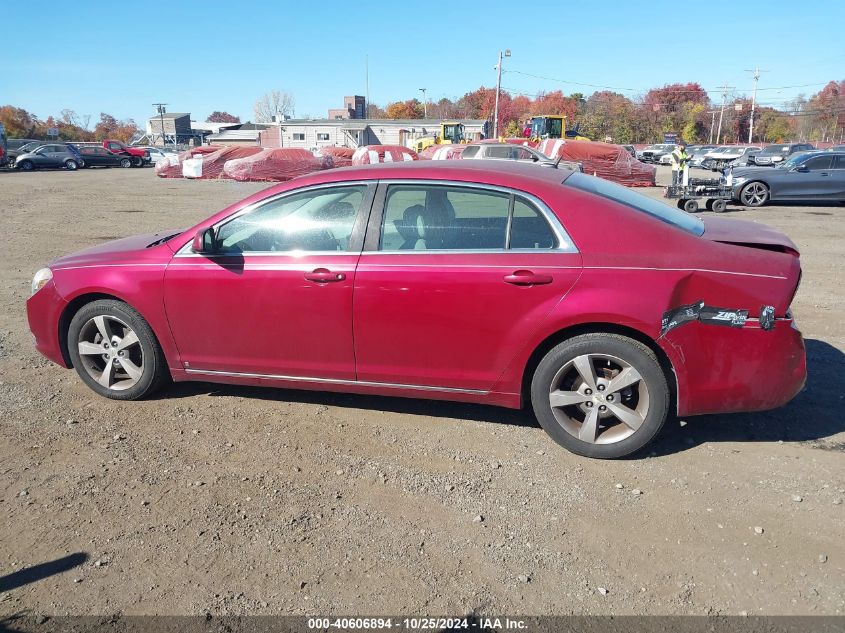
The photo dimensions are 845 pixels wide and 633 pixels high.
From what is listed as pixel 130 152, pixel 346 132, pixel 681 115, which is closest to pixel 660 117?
pixel 681 115

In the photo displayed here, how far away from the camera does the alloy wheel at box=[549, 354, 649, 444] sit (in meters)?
3.63

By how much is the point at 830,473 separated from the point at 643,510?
121 cm

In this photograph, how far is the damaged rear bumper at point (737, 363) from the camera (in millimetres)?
3516

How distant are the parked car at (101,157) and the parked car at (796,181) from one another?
39.4 m

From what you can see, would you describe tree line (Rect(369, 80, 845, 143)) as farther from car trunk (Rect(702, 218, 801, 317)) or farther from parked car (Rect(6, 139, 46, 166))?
car trunk (Rect(702, 218, 801, 317))

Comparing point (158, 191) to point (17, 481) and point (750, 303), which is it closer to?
point (17, 481)

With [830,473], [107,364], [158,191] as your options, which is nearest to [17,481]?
[107,364]

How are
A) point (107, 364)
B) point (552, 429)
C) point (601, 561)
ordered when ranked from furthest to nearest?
point (107, 364) → point (552, 429) → point (601, 561)

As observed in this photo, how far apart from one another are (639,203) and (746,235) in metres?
0.68

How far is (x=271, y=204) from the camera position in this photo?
165 inches

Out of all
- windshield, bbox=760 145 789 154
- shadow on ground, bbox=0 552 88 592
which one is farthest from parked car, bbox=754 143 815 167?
shadow on ground, bbox=0 552 88 592

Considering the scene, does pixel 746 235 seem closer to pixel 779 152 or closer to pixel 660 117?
pixel 779 152

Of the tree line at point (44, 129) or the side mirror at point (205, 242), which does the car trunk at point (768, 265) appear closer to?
the side mirror at point (205, 242)

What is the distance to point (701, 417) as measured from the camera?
429 centimetres
